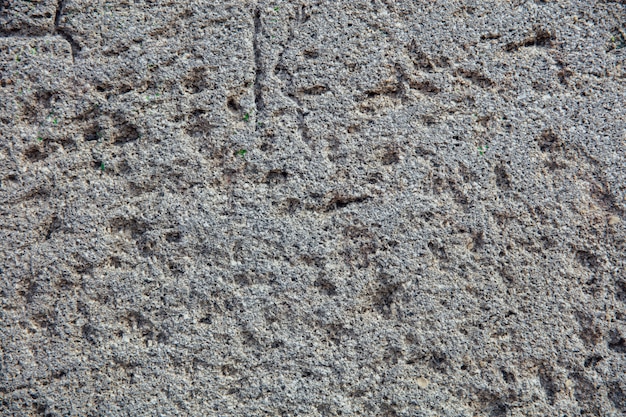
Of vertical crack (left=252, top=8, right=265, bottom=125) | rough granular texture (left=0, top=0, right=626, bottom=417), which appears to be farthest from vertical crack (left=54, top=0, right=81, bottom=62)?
vertical crack (left=252, top=8, right=265, bottom=125)

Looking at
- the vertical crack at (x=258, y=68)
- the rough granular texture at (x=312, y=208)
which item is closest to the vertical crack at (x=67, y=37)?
the rough granular texture at (x=312, y=208)

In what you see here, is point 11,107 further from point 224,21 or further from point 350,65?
point 350,65

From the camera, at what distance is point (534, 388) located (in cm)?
87

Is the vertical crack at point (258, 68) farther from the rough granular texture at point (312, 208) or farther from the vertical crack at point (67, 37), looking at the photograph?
the vertical crack at point (67, 37)

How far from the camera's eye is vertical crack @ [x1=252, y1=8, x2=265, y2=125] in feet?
2.98

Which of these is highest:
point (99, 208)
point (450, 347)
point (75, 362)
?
point (99, 208)

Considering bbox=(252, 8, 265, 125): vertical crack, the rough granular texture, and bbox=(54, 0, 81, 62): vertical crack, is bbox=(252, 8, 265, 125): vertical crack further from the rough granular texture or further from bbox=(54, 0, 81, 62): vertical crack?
bbox=(54, 0, 81, 62): vertical crack

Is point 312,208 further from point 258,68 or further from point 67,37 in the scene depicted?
point 67,37

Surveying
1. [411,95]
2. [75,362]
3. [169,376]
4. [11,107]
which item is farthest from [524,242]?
[11,107]

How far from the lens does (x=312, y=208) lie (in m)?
0.89

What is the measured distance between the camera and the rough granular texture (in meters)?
0.87

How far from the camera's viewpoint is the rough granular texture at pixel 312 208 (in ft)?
2.85

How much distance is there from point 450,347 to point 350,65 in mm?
525

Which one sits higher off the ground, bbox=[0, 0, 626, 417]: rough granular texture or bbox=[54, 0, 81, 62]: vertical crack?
bbox=[54, 0, 81, 62]: vertical crack
